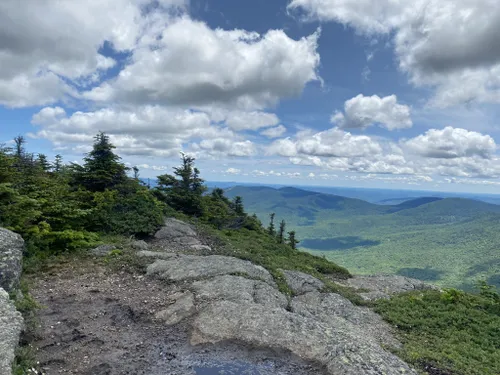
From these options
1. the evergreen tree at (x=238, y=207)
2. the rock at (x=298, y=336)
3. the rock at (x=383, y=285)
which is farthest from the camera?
the evergreen tree at (x=238, y=207)

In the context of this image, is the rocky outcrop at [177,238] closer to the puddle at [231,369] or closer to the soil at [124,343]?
the soil at [124,343]

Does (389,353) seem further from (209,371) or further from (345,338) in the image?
(209,371)

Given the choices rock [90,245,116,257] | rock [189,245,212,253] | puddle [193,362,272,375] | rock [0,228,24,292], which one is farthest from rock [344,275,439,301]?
rock [0,228,24,292]

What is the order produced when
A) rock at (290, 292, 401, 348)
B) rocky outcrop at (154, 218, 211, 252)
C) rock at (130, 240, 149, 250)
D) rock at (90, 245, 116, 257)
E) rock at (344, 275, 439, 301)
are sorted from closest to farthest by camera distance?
rock at (290, 292, 401, 348), rock at (90, 245, 116, 257), rock at (344, 275, 439, 301), rock at (130, 240, 149, 250), rocky outcrop at (154, 218, 211, 252)

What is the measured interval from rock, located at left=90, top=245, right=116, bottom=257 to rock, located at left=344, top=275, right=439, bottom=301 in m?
16.2

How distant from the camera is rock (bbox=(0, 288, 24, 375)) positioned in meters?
7.85

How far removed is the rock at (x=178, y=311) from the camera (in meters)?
12.9

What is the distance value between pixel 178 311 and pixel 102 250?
9.70 metres

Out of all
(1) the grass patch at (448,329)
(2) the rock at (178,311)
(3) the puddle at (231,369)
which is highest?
(2) the rock at (178,311)

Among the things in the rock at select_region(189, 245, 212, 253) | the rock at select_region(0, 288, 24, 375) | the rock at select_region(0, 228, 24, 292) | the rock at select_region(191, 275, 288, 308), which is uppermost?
the rock at select_region(0, 228, 24, 292)

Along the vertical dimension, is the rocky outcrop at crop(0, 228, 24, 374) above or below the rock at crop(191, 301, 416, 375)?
above

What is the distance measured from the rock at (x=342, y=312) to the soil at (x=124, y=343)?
4317 millimetres

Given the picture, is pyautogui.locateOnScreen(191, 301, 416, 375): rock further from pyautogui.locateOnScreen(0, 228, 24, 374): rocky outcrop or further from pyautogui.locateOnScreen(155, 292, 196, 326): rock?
pyautogui.locateOnScreen(0, 228, 24, 374): rocky outcrop

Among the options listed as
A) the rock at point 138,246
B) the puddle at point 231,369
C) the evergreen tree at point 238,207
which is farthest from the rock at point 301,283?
the evergreen tree at point 238,207
